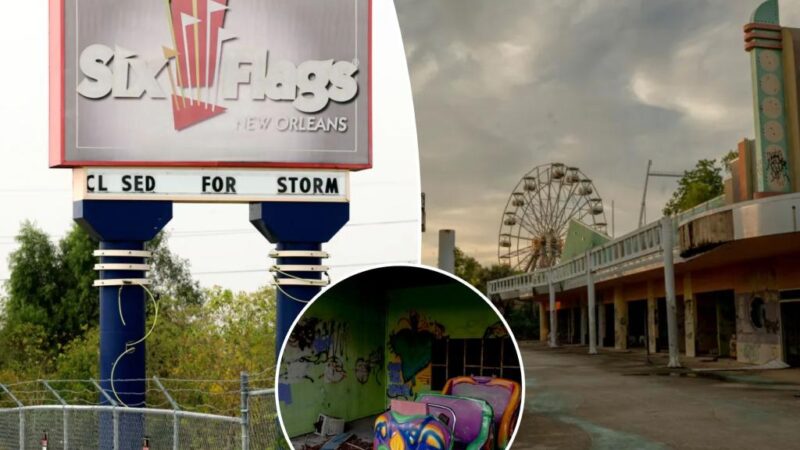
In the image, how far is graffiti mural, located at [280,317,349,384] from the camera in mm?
4300

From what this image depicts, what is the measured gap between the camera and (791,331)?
29016 mm

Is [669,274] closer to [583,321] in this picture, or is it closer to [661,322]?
[661,322]

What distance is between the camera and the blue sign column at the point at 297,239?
1230 centimetres

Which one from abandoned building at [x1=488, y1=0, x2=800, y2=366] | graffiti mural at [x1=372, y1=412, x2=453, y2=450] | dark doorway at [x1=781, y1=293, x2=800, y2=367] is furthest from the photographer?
dark doorway at [x1=781, y1=293, x2=800, y2=367]

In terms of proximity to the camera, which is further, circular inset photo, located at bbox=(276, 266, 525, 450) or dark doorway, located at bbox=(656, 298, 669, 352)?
dark doorway, located at bbox=(656, 298, 669, 352)

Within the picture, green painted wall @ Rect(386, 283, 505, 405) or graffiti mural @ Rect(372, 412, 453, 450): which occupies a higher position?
green painted wall @ Rect(386, 283, 505, 405)

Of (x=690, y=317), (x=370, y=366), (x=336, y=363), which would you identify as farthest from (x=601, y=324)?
(x=336, y=363)

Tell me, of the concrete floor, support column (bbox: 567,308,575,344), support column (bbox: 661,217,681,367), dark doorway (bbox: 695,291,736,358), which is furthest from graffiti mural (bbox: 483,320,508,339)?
support column (bbox: 567,308,575,344)

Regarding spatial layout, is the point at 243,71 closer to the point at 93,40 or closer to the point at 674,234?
the point at 93,40

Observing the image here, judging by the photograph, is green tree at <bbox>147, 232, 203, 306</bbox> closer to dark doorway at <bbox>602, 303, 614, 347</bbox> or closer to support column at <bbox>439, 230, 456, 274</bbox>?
dark doorway at <bbox>602, 303, 614, 347</bbox>

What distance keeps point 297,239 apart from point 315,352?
8.20 meters

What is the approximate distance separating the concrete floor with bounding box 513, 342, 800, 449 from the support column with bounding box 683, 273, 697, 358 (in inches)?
436

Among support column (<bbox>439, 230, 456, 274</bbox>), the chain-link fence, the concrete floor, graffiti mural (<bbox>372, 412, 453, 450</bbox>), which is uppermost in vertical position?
support column (<bbox>439, 230, 456, 274</bbox>)

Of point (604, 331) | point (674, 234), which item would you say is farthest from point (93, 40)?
point (604, 331)
